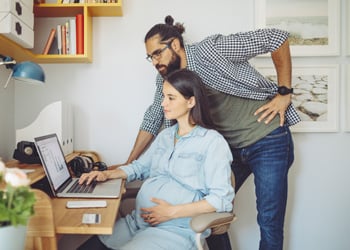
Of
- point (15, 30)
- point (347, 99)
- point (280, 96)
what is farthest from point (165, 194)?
point (347, 99)

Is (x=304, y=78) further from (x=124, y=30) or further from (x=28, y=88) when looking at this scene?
(x=28, y=88)

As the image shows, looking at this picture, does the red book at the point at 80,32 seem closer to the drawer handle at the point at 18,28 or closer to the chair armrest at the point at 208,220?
the drawer handle at the point at 18,28

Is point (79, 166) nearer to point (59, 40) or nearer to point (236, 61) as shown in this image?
point (59, 40)

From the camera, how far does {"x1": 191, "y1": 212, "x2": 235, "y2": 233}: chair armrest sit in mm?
1226

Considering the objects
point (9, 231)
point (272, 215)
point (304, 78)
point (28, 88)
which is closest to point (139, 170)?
point (272, 215)

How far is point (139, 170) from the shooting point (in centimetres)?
172

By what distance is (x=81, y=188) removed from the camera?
4.93ft

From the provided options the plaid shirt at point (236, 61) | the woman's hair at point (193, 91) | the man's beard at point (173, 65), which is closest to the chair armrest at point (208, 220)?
the woman's hair at point (193, 91)

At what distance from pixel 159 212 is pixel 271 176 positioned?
0.66m

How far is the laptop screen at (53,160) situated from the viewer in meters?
1.42

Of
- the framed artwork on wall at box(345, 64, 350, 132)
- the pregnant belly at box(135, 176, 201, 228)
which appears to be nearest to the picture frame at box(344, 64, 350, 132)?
the framed artwork on wall at box(345, 64, 350, 132)

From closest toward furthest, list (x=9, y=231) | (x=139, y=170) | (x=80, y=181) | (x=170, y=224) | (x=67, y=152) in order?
1. (x=9, y=231)
2. (x=170, y=224)
3. (x=80, y=181)
4. (x=139, y=170)
5. (x=67, y=152)

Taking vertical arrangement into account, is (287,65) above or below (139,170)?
above

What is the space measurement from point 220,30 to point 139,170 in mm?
1148
